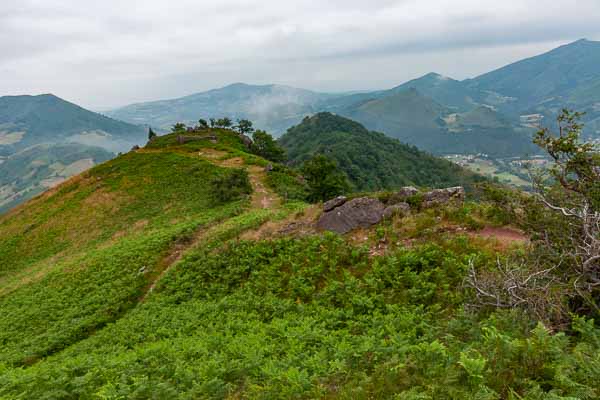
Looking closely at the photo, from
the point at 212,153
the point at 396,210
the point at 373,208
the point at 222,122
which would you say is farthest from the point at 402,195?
the point at 222,122

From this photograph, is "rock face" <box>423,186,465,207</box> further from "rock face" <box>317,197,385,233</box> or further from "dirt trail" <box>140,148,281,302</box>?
"dirt trail" <box>140,148,281,302</box>

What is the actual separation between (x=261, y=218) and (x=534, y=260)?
18.4 metres

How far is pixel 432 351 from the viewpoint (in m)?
6.89

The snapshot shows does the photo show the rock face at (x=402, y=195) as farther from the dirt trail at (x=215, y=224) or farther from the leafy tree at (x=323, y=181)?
the leafy tree at (x=323, y=181)

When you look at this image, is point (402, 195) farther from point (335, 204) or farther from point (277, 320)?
point (277, 320)

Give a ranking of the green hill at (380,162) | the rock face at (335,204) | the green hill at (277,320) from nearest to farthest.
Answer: the green hill at (277,320)
the rock face at (335,204)
the green hill at (380,162)

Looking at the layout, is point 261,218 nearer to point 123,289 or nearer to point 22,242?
point 123,289

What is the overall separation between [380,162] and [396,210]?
434ft

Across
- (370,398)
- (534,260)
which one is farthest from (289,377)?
(534,260)

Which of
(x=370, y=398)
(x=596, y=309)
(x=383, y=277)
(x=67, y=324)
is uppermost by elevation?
(x=596, y=309)

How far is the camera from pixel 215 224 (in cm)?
2897

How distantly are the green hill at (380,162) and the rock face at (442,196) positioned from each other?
8795 cm

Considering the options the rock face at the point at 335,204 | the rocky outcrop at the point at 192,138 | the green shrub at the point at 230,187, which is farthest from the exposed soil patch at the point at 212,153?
the rock face at the point at 335,204

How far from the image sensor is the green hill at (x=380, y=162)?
128 meters
